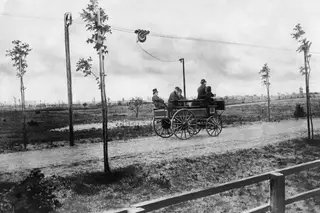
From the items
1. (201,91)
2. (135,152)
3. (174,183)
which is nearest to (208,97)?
(201,91)

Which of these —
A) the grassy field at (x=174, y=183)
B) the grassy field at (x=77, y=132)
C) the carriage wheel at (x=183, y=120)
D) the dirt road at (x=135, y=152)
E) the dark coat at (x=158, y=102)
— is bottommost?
the grassy field at (x=174, y=183)

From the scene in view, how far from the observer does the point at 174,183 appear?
872 centimetres

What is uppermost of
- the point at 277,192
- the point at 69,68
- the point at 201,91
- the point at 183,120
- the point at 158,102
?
the point at 69,68

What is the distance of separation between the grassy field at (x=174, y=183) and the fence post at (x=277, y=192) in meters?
4.20

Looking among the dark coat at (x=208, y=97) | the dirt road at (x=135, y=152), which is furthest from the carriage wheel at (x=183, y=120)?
the dark coat at (x=208, y=97)

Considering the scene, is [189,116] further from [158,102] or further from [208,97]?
[158,102]

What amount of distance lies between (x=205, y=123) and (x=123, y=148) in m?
4.32

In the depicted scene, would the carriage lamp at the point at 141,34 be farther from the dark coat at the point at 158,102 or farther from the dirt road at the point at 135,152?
the dirt road at the point at 135,152

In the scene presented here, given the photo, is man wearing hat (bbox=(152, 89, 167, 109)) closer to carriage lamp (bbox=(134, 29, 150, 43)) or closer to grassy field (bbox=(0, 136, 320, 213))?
carriage lamp (bbox=(134, 29, 150, 43))

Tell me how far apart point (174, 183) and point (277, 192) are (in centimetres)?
518

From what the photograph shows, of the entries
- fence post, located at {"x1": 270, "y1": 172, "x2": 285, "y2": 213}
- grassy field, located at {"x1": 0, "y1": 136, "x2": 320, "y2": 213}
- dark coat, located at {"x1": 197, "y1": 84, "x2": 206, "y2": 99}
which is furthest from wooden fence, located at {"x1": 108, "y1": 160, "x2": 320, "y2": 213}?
dark coat, located at {"x1": 197, "y1": 84, "x2": 206, "y2": 99}

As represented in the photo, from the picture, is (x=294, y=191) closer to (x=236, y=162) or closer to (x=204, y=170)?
(x=236, y=162)

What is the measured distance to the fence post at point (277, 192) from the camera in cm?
379

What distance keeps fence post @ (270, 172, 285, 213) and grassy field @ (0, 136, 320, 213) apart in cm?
420
